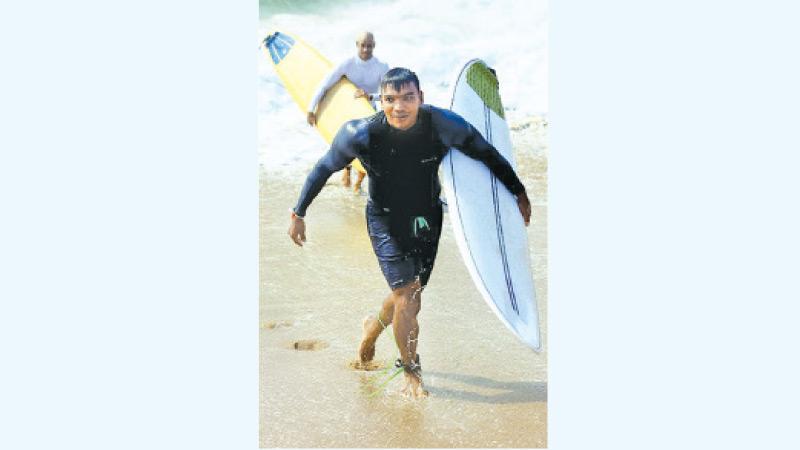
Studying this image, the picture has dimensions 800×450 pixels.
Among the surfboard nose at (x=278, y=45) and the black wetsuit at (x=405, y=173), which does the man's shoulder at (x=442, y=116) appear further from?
the surfboard nose at (x=278, y=45)

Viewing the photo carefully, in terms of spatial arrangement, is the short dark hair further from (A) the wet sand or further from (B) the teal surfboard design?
(A) the wet sand

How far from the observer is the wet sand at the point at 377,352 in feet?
15.0

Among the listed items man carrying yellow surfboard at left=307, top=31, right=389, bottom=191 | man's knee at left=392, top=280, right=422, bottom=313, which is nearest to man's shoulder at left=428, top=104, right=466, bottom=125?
man's knee at left=392, top=280, right=422, bottom=313

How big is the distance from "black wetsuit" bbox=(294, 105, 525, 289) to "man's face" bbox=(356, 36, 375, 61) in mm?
1376

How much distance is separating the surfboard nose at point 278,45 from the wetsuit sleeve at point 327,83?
37cm

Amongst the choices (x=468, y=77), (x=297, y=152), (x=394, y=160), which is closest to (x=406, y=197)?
(x=394, y=160)

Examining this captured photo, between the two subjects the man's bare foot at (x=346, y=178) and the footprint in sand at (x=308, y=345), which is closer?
the footprint in sand at (x=308, y=345)

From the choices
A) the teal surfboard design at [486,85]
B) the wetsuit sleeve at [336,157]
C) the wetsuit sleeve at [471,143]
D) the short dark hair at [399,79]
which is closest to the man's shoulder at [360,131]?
the wetsuit sleeve at [336,157]

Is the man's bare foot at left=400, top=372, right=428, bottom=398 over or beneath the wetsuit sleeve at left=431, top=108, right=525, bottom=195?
beneath

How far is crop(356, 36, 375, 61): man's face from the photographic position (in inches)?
227

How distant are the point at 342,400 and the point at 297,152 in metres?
2.07

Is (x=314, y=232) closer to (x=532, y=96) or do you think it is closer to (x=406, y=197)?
(x=532, y=96)

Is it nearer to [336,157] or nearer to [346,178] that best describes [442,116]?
[336,157]

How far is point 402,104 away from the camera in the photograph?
4363 mm
